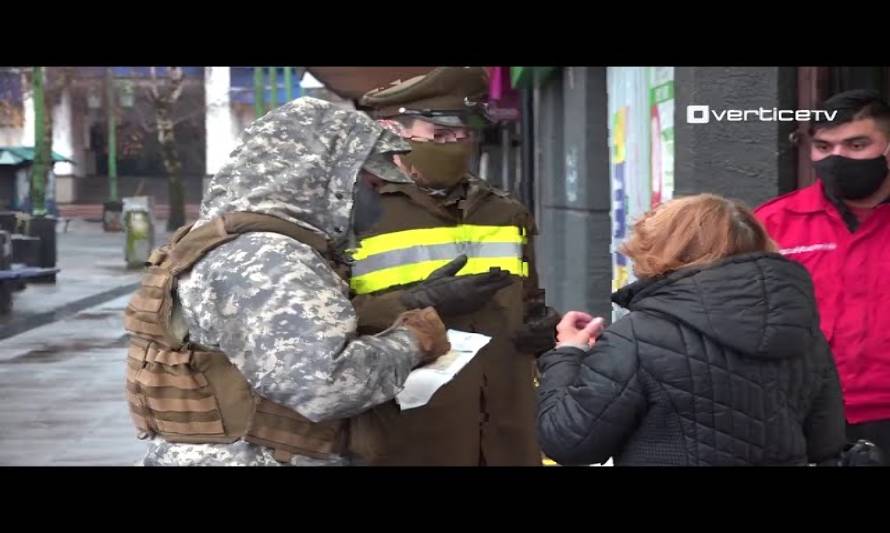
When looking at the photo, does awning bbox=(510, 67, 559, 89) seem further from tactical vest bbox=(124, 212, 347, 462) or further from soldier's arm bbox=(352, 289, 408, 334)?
tactical vest bbox=(124, 212, 347, 462)

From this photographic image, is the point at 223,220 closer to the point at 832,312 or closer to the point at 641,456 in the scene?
the point at 641,456

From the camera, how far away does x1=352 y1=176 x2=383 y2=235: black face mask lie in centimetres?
228

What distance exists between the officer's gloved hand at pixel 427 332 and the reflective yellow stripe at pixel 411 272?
2.41ft

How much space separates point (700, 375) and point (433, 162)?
4.34ft

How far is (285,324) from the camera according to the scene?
1.99 meters

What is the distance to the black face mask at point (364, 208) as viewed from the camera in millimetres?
2279

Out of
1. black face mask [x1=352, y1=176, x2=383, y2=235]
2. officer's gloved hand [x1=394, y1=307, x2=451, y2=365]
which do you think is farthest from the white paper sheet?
black face mask [x1=352, y1=176, x2=383, y2=235]

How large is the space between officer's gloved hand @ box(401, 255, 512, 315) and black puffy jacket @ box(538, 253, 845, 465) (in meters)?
0.75

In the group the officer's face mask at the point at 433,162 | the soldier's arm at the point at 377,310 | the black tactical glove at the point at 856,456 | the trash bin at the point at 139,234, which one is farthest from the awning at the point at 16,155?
the black tactical glove at the point at 856,456

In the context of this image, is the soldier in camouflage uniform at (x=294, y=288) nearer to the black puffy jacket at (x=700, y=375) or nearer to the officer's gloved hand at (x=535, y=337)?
the black puffy jacket at (x=700, y=375)

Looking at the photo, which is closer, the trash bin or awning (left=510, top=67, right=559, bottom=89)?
awning (left=510, top=67, right=559, bottom=89)

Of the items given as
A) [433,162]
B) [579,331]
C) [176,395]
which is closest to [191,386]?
[176,395]
